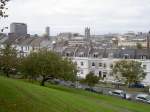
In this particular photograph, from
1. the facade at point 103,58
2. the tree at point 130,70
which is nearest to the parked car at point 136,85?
the facade at point 103,58

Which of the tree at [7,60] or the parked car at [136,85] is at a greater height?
the tree at [7,60]

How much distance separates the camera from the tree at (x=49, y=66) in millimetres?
65375

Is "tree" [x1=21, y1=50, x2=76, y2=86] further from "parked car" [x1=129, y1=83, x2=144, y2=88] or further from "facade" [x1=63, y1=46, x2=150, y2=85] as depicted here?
"facade" [x1=63, y1=46, x2=150, y2=85]

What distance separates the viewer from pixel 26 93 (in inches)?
1184

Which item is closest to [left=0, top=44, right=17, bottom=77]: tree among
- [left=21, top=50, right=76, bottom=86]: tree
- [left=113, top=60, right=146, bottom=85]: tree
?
[left=21, top=50, right=76, bottom=86]: tree

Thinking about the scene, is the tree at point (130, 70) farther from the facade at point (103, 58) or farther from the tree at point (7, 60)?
the tree at point (7, 60)

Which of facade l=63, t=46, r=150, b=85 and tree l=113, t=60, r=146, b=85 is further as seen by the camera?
facade l=63, t=46, r=150, b=85

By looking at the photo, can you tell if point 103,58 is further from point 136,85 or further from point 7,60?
point 7,60

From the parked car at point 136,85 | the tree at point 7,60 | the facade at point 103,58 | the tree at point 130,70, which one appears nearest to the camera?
the tree at point 7,60

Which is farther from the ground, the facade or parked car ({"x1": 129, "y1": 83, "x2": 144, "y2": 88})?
the facade

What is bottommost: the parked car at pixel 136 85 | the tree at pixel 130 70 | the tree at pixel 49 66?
the parked car at pixel 136 85

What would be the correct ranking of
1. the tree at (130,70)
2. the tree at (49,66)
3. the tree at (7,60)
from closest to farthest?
the tree at (49,66), the tree at (7,60), the tree at (130,70)

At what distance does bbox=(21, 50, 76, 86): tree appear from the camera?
2574 inches

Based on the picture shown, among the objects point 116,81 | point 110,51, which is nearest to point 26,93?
point 116,81
